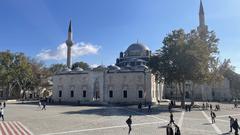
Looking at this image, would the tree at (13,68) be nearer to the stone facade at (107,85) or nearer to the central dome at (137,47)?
the stone facade at (107,85)

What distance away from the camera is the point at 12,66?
60125mm

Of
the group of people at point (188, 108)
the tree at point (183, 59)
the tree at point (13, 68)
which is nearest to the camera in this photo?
the group of people at point (188, 108)

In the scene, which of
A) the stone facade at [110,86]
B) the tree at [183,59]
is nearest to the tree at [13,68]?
the stone facade at [110,86]

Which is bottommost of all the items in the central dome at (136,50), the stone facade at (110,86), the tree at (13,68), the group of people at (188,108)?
the group of people at (188,108)

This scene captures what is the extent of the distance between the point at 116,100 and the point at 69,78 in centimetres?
1246

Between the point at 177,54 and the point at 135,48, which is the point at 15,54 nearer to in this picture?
the point at 135,48

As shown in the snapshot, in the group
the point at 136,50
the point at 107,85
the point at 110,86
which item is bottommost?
the point at 110,86

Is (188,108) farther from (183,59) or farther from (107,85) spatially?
(107,85)

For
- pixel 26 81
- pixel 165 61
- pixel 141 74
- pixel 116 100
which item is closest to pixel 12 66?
pixel 26 81

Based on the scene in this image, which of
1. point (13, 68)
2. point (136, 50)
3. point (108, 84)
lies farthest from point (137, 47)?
point (13, 68)

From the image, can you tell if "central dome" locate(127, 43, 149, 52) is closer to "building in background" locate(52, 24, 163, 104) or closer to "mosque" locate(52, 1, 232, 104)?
"mosque" locate(52, 1, 232, 104)

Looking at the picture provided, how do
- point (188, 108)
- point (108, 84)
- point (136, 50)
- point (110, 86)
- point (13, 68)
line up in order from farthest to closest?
point (136, 50) < point (13, 68) < point (108, 84) < point (110, 86) < point (188, 108)

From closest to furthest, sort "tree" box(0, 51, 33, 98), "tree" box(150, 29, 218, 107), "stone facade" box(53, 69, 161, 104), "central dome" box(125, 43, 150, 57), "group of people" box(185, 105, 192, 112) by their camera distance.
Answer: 1. "group of people" box(185, 105, 192, 112)
2. "tree" box(150, 29, 218, 107)
3. "stone facade" box(53, 69, 161, 104)
4. "tree" box(0, 51, 33, 98)
5. "central dome" box(125, 43, 150, 57)

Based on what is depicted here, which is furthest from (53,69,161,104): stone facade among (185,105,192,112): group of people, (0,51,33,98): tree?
(185,105,192,112): group of people
